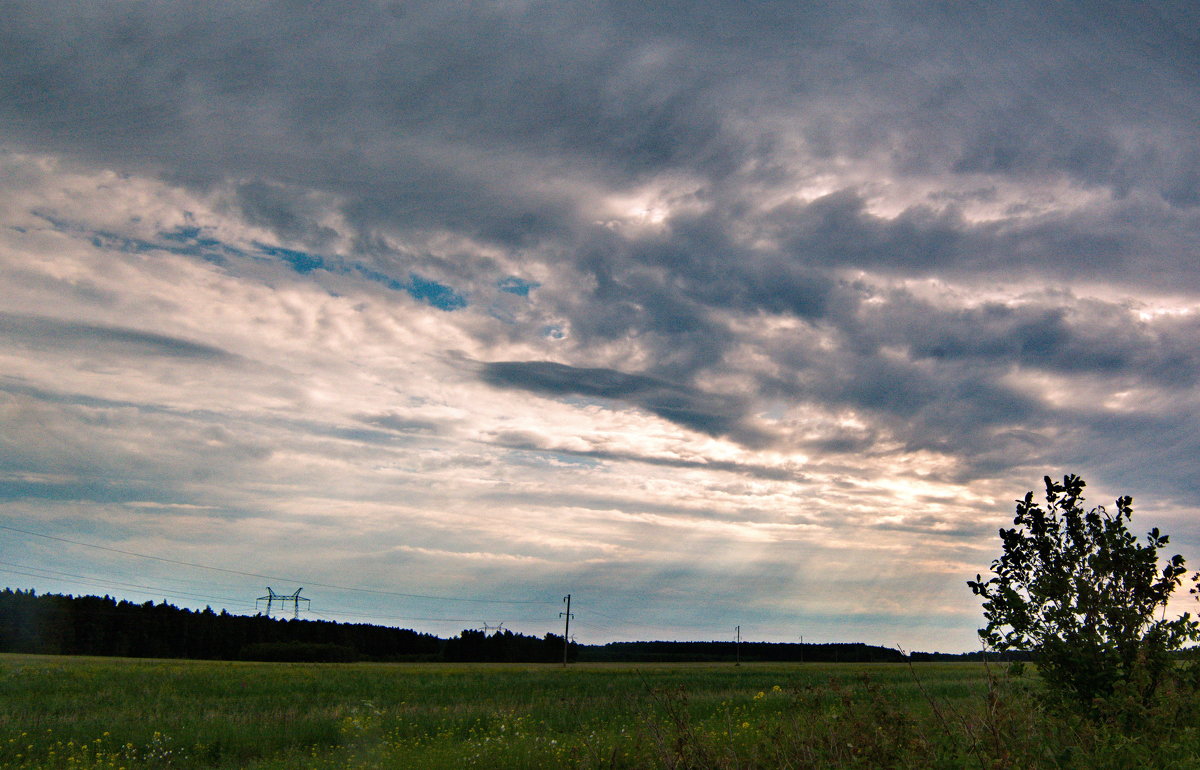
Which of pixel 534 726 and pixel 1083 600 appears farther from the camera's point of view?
pixel 534 726

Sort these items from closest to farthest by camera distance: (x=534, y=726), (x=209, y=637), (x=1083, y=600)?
(x=1083, y=600) < (x=534, y=726) < (x=209, y=637)

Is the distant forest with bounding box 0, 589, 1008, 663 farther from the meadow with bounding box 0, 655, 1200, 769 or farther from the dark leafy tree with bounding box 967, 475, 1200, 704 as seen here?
the dark leafy tree with bounding box 967, 475, 1200, 704

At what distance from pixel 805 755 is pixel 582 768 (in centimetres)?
393

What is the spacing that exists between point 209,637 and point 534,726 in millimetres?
102999

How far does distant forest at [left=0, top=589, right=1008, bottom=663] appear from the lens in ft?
293

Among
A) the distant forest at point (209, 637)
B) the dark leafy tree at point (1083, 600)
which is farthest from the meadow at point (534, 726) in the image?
the distant forest at point (209, 637)

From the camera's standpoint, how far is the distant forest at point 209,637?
89.4 m

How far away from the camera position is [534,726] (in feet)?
61.6

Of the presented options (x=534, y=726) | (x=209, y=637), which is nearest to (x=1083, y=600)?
(x=534, y=726)

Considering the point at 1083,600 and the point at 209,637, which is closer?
the point at 1083,600

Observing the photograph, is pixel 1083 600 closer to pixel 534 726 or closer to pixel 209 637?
pixel 534 726

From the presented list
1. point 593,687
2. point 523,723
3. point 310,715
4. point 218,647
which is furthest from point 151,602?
point 523,723

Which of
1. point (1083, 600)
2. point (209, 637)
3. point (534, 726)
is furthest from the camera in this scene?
point (209, 637)

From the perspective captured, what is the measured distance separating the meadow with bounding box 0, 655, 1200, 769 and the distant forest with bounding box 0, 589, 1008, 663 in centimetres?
6565
